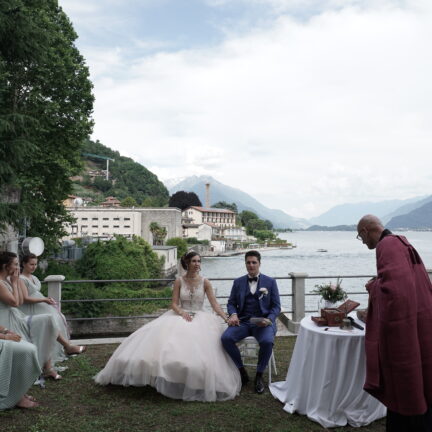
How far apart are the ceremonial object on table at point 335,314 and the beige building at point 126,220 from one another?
6150 centimetres

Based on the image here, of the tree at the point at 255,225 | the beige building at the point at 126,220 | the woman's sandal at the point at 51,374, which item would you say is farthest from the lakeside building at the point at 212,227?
the woman's sandal at the point at 51,374

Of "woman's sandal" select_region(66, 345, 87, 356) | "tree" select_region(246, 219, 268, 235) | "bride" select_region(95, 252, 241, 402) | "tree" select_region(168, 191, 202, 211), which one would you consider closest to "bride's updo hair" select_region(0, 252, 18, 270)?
"bride" select_region(95, 252, 241, 402)

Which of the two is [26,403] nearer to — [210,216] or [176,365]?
[176,365]

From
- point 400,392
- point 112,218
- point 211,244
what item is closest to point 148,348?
point 400,392

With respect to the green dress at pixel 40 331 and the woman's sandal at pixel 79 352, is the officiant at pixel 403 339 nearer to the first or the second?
the green dress at pixel 40 331

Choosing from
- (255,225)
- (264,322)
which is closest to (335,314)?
(264,322)

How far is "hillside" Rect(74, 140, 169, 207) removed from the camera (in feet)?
386

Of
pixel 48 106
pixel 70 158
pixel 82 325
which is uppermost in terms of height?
pixel 48 106

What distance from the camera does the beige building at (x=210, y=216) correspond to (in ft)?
401

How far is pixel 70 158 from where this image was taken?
18625 mm

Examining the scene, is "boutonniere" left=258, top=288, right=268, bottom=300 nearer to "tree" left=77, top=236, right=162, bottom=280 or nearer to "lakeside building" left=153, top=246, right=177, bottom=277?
"tree" left=77, top=236, right=162, bottom=280

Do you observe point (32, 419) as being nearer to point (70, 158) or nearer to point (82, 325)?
point (70, 158)

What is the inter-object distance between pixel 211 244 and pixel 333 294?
10160cm

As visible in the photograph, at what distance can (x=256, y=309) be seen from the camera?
5539mm
